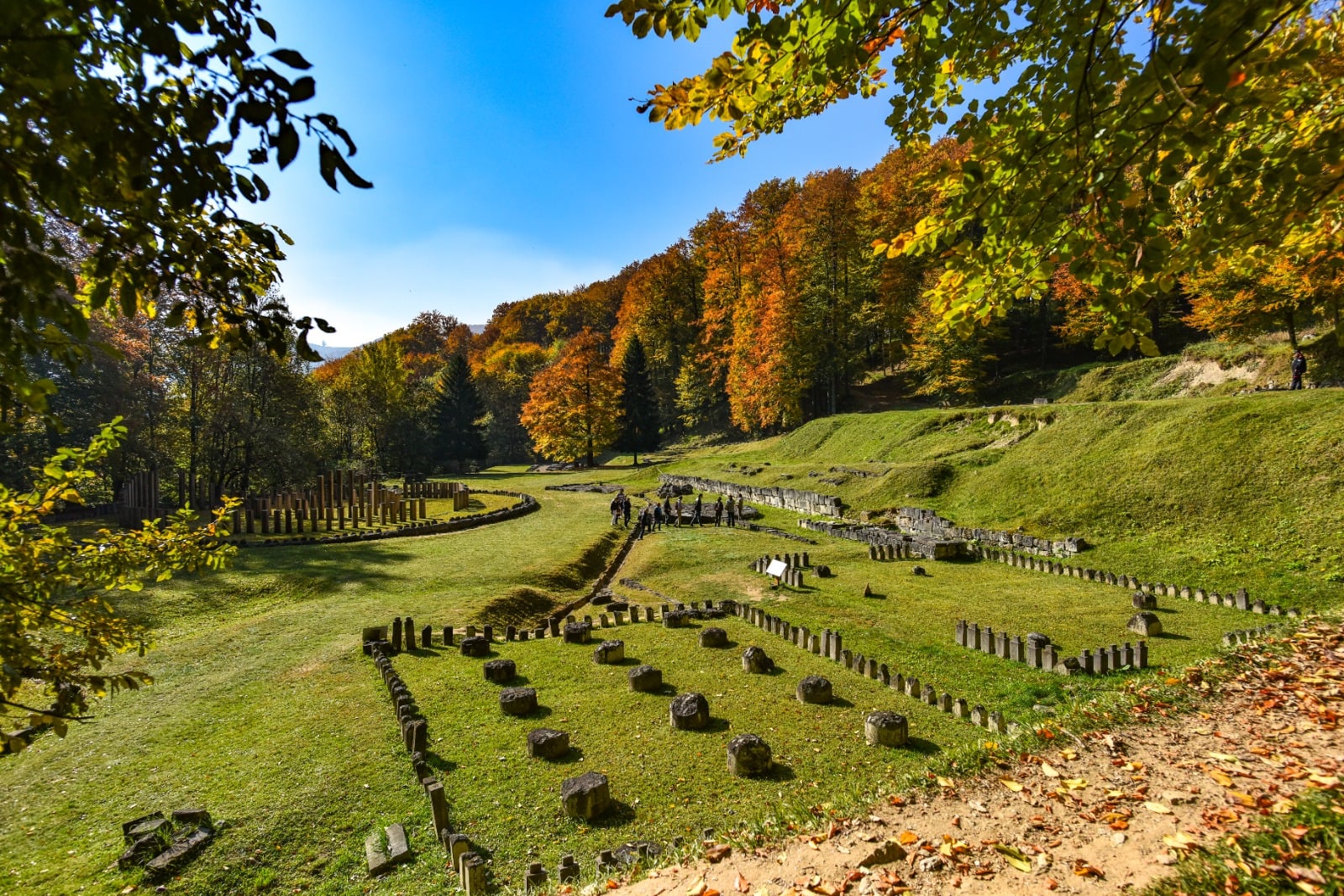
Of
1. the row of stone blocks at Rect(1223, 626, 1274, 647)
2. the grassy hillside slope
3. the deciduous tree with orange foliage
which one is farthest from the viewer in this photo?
the deciduous tree with orange foliage

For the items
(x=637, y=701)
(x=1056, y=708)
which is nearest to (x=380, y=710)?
(x=637, y=701)

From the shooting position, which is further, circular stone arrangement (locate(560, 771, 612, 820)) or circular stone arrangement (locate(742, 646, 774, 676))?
circular stone arrangement (locate(742, 646, 774, 676))

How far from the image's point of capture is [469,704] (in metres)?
8.17

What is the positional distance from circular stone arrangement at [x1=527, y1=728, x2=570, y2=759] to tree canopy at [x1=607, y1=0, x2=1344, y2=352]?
20.8 feet

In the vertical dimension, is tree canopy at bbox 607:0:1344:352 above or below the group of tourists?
above

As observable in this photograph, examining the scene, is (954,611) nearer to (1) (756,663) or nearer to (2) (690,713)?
(1) (756,663)

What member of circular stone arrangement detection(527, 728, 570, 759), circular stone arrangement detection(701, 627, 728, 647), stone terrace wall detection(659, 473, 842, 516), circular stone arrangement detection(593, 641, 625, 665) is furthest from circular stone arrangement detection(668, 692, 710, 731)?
stone terrace wall detection(659, 473, 842, 516)

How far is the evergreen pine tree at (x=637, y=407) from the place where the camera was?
52606mm

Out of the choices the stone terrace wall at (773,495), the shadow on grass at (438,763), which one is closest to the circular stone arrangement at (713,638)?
the shadow on grass at (438,763)

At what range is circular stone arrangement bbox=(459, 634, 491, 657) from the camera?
33.3ft

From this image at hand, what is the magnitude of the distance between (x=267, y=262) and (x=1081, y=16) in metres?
4.84

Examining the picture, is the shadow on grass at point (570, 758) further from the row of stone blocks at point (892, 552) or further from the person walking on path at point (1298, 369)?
the person walking on path at point (1298, 369)

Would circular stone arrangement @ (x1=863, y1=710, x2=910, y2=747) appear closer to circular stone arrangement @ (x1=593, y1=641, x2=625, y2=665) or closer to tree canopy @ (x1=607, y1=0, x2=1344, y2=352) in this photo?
circular stone arrangement @ (x1=593, y1=641, x2=625, y2=665)

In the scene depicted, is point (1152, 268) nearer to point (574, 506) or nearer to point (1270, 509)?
point (1270, 509)
